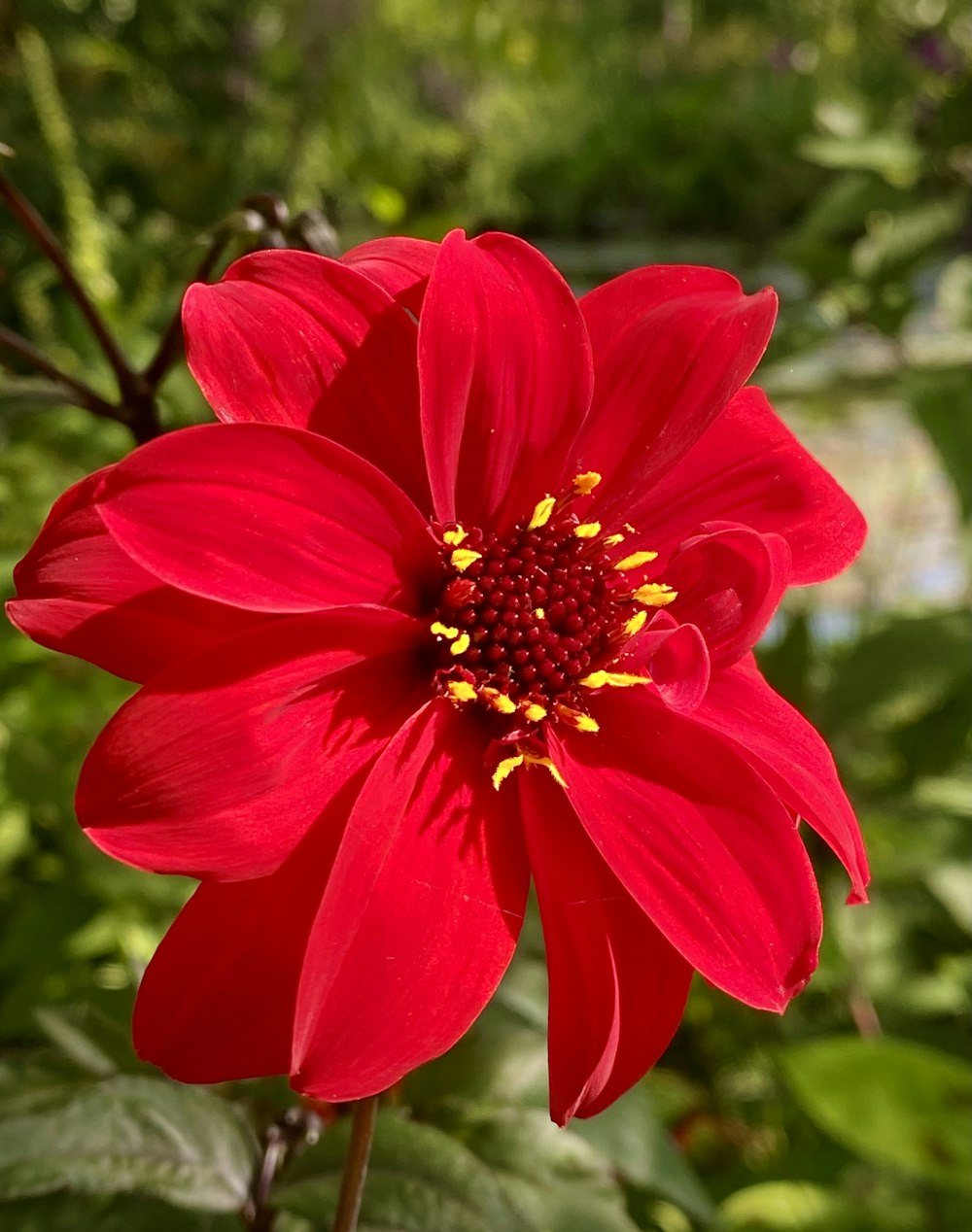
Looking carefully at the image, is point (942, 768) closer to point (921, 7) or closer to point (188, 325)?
point (188, 325)

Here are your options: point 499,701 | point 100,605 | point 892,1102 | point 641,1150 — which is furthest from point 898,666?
point 100,605

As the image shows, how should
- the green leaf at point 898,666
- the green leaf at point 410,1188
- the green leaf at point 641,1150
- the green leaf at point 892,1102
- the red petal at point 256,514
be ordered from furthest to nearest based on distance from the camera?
1. the green leaf at point 898,666
2. the green leaf at point 892,1102
3. the green leaf at point 641,1150
4. the green leaf at point 410,1188
5. the red petal at point 256,514

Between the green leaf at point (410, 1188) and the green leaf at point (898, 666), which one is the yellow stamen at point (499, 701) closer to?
the green leaf at point (410, 1188)

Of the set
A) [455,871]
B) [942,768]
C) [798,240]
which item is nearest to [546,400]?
[455,871]

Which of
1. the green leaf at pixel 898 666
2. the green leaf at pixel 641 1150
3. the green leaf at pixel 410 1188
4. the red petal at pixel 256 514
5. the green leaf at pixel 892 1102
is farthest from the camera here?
the green leaf at pixel 898 666

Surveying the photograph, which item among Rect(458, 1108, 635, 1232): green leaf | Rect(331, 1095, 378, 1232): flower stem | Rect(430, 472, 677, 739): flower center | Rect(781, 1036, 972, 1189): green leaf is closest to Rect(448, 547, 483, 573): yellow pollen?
Rect(430, 472, 677, 739): flower center

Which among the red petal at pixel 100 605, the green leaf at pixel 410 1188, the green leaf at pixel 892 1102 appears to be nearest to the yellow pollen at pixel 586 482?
A: the red petal at pixel 100 605

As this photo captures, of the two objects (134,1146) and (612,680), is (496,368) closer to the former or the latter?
(612,680)
